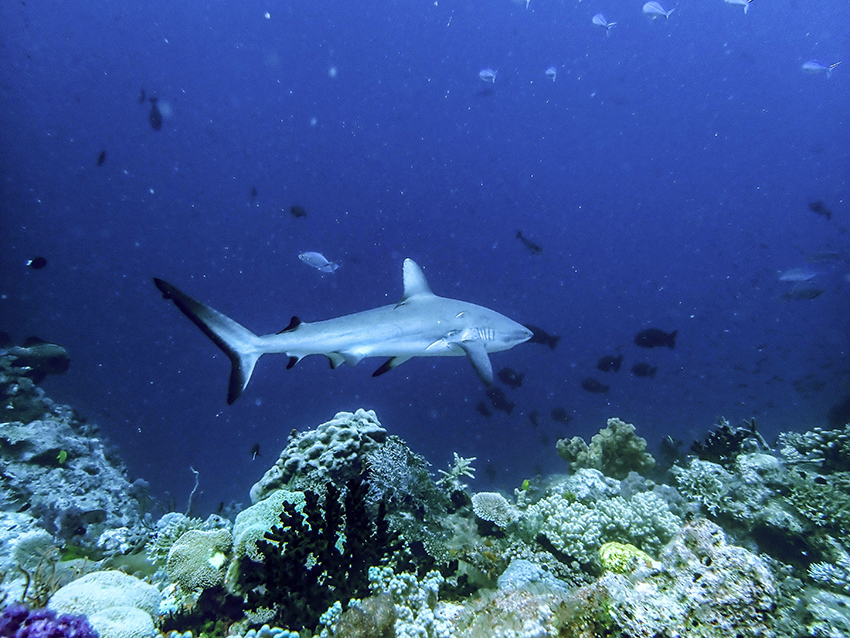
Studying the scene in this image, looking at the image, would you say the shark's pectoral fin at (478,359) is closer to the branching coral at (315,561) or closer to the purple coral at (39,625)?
the branching coral at (315,561)

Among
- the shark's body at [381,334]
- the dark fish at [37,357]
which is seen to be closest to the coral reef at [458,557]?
the shark's body at [381,334]

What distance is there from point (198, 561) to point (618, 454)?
31.3ft

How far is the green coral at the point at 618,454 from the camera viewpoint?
9.80 meters

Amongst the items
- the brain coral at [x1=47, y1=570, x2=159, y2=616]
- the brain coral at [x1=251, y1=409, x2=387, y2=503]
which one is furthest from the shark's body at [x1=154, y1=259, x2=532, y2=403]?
the brain coral at [x1=47, y1=570, x2=159, y2=616]

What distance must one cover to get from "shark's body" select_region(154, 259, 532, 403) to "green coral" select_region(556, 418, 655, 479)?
5.05 m

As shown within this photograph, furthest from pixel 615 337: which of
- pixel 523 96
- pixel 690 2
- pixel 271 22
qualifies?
pixel 271 22

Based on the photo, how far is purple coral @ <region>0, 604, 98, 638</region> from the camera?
2.47 metres

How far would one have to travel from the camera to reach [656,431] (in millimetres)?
38656

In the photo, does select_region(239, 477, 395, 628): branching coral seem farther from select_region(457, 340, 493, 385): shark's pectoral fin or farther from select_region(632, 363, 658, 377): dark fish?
select_region(632, 363, 658, 377): dark fish

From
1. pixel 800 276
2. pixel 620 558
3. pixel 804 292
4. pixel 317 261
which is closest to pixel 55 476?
pixel 317 261

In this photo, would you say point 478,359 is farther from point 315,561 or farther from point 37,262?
point 37,262

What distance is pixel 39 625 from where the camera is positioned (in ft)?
8.29

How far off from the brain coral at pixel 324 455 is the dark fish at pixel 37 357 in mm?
15112

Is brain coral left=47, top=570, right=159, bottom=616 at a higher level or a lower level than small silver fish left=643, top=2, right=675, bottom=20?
lower
